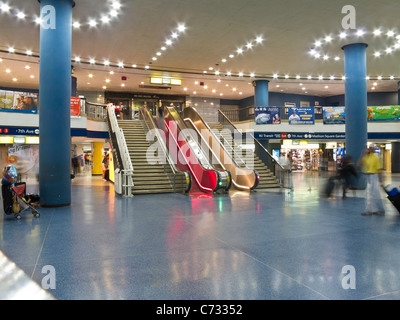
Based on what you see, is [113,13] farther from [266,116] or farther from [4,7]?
[266,116]

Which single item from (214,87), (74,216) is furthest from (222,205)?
(214,87)

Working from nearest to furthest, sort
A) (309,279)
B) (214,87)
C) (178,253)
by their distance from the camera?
(309,279), (178,253), (214,87)

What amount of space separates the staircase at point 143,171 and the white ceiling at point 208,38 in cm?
415

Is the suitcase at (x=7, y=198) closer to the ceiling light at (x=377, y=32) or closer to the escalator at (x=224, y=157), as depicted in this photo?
the escalator at (x=224, y=157)

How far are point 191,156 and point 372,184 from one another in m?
7.38

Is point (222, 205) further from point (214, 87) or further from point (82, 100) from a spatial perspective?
point (214, 87)

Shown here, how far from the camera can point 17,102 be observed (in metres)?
14.4

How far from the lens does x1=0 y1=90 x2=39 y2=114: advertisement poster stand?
14.2 metres

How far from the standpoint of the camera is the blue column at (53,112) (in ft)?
27.8

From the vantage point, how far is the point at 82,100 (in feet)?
51.5

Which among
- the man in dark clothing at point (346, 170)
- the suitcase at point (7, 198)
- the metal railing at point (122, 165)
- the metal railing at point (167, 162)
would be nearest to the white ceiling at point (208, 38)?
the metal railing at point (167, 162)
